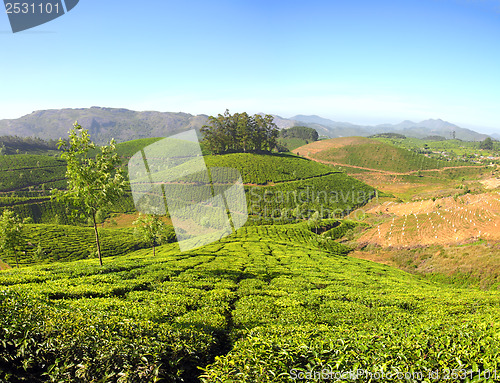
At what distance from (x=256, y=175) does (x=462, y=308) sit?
308 ft

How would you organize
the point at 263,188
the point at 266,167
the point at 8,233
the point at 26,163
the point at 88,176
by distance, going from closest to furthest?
the point at 88,176 → the point at 8,233 → the point at 263,188 → the point at 266,167 → the point at 26,163

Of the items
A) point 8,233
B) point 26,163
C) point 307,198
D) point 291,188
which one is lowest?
point 307,198

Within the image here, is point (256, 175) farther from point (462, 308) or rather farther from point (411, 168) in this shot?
point (411, 168)

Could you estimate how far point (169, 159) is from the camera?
11931cm

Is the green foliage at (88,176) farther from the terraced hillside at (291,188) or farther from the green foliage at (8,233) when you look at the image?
the terraced hillside at (291,188)

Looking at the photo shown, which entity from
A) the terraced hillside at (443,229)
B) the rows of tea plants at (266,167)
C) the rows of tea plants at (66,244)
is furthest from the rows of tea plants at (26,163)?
the terraced hillside at (443,229)

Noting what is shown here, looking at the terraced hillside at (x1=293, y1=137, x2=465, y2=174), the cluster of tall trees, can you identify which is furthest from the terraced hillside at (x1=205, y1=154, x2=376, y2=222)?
the terraced hillside at (x1=293, y1=137, x2=465, y2=174)

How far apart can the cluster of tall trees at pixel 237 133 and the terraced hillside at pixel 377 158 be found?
74.6m

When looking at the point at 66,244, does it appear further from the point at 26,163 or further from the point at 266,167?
the point at 26,163

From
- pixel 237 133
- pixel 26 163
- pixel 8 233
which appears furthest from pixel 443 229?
pixel 26 163

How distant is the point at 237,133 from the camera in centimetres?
12888

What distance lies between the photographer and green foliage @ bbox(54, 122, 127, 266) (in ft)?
53.1

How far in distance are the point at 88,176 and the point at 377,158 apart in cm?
19219

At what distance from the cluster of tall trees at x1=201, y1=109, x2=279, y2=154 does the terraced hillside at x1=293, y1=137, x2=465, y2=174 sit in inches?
2938
